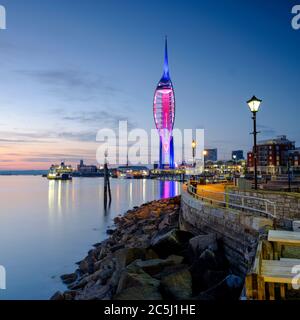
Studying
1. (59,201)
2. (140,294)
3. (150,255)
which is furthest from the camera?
(59,201)

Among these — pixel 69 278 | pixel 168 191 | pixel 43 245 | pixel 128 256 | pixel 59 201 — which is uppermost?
pixel 128 256

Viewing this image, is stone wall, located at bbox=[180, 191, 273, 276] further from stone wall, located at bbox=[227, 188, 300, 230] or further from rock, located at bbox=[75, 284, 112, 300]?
rock, located at bbox=[75, 284, 112, 300]

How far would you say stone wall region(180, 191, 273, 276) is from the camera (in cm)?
884

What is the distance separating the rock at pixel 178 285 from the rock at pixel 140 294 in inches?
15.1

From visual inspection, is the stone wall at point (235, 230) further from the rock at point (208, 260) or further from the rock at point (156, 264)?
the rock at point (156, 264)

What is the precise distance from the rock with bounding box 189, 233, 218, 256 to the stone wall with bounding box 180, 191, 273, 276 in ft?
1.58

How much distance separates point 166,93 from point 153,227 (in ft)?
305

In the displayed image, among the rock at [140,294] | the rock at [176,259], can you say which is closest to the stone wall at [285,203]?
the rock at [176,259]

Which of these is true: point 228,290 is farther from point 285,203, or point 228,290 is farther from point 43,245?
point 43,245

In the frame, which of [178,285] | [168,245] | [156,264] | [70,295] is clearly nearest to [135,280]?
[178,285]

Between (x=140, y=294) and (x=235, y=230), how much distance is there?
4270 millimetres

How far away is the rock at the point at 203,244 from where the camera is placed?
10.4 metres

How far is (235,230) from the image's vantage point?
10234mm

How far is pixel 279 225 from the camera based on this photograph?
893cm
